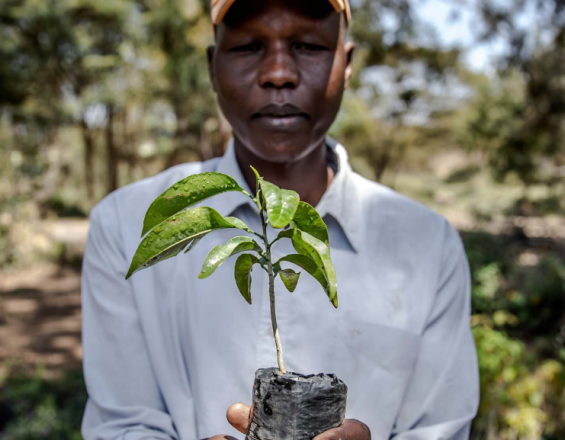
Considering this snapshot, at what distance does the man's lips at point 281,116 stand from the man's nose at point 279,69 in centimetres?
5

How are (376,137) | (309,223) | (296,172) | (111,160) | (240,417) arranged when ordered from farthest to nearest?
(376,137)
(111,160)
(296,172)
(240,417)
(309,223)

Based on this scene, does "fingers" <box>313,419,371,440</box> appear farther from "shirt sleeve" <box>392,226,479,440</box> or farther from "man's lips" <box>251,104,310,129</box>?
"man's lips" <box>251,104,310,129</box>

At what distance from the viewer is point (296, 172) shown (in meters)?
1.58

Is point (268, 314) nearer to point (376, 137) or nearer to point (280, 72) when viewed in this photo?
point (280, 72)

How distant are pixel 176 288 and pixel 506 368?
10.9 ft

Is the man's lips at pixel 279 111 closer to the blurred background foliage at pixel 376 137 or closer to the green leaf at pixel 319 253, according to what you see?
the green leaf at pixel 319 253

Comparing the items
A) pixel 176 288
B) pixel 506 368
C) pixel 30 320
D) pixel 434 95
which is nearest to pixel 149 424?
pixel 176 288

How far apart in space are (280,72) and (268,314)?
0.63 meters

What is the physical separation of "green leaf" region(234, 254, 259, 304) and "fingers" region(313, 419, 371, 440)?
10.7 inches

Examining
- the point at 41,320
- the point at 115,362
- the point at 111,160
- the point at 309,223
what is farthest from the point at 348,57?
the point at 111,160

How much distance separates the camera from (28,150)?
28.5 ft

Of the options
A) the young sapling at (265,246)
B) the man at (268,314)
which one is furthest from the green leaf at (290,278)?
the man at (268,314)

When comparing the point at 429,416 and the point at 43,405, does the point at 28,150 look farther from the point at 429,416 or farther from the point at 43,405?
the point at 429,416

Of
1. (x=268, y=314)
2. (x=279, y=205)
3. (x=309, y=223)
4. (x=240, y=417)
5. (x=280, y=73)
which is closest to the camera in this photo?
(x=279, y=205)
